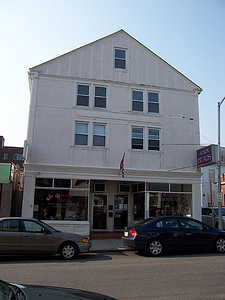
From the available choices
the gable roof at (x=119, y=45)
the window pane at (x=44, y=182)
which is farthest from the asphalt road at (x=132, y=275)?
the gable roof at (x=119, y=45)

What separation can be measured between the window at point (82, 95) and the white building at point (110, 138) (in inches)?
2.2

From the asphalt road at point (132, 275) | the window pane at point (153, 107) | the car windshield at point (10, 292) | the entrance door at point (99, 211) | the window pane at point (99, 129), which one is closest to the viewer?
the car windshield at point (10, 292)

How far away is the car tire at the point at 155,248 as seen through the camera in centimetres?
1059

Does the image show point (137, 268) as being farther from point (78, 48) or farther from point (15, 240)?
point (78, 48)

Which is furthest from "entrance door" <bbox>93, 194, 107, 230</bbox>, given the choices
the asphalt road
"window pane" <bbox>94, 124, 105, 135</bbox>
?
the asphalt road

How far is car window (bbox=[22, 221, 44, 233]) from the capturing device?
9820 millimetres

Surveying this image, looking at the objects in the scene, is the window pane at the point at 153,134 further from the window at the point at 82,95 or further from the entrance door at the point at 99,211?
the entrance door at the point at 99,211

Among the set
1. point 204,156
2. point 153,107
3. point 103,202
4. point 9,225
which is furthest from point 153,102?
point 9,225

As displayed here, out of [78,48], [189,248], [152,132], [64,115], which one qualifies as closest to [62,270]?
[189,248]

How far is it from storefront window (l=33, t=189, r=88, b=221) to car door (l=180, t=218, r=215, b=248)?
229 inches

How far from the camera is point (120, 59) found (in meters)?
17.3

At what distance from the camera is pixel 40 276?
7195 mm

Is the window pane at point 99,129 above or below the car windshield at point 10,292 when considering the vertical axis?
above

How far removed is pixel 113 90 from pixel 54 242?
32.0 ft
